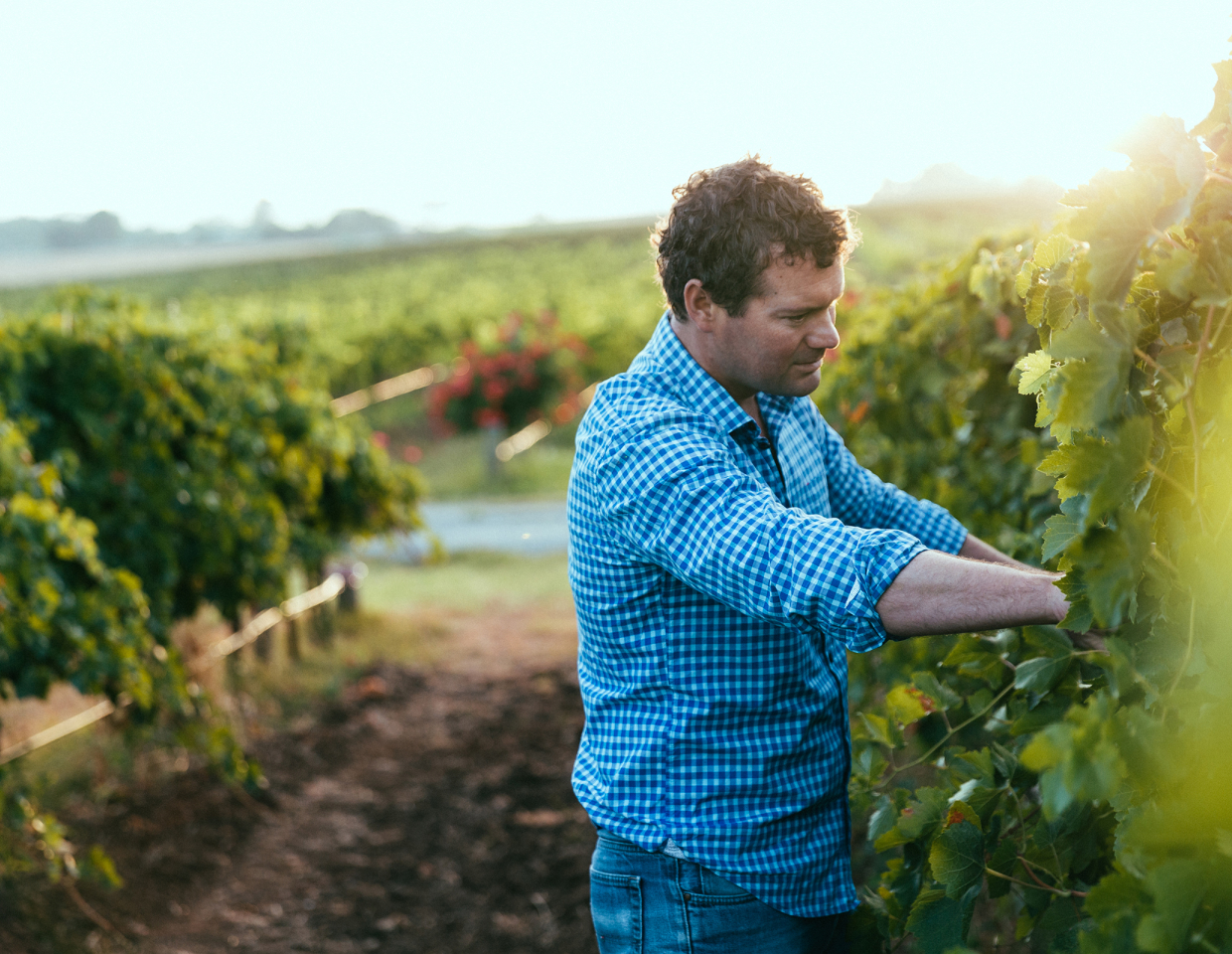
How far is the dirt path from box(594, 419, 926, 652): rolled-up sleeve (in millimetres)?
2440

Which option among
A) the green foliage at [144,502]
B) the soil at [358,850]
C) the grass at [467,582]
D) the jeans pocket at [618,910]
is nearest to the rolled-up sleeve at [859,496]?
the jeans pocket at [618,910]

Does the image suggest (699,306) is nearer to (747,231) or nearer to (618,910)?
(747,231)

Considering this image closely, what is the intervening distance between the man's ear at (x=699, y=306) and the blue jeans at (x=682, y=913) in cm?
90

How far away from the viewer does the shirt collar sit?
1.92m

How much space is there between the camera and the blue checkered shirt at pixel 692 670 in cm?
164

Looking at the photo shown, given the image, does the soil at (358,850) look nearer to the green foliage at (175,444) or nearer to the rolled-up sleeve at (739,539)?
the green foliage at (175,444)

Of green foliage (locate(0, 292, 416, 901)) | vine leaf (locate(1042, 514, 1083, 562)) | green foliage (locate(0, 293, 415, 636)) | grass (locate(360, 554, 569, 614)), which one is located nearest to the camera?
vine leaf (locate(1042, 514, 1083, 562))

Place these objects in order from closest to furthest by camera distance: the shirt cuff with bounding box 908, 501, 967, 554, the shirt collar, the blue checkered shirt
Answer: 1. the blue checkered shirt
2. the shirt collar
3. the shirt cuff with bounding box 908, 501, 967, 554

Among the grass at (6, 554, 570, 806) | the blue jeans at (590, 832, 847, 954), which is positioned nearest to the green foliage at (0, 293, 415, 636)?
the grass at (6, 554, 570, 806)

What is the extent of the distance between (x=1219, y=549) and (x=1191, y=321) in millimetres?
288

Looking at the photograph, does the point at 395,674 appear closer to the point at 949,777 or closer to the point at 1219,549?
the point at 949,777

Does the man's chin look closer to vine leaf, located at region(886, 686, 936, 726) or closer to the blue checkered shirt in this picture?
the blue checkered shirt

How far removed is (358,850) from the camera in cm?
459

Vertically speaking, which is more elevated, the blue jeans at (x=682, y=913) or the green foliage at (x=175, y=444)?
the green foliage at (x=175, y=444)
